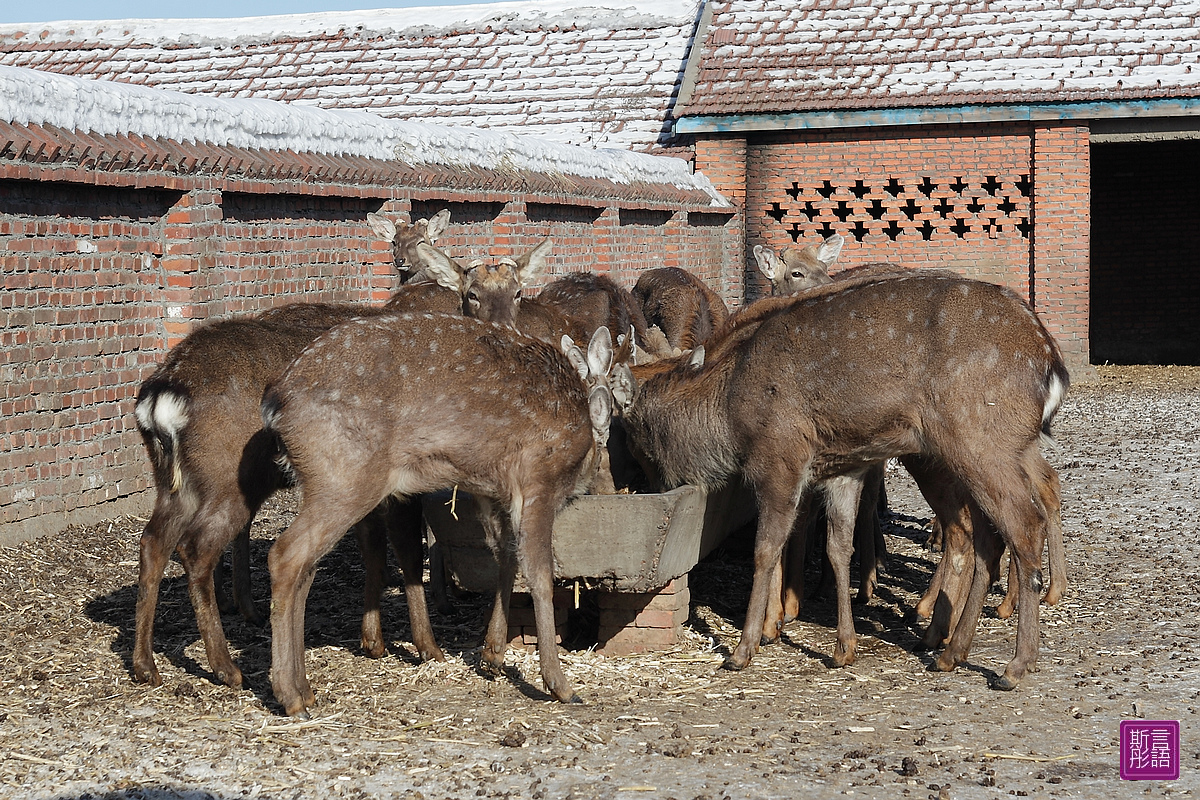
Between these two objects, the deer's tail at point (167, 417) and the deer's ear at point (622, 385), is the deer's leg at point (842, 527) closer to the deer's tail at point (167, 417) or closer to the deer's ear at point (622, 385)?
the deer's ear at point (622, 385)

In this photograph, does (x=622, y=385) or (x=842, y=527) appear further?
(x=622, y=385)

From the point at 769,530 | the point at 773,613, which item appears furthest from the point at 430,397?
the point at 773,613

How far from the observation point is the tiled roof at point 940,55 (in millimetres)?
16547

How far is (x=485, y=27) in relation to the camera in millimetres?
21453

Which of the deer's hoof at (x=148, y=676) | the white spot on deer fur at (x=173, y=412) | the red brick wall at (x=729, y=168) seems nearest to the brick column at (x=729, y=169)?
the red brick wall at (x=729, y=168)

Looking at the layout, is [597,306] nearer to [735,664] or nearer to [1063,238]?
[735,664]

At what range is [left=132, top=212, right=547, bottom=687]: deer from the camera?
5.71 metres

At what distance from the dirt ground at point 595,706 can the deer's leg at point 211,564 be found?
0.40 feet

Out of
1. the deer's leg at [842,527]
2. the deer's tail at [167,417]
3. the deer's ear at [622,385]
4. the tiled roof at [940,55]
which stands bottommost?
the deer's leg at [842,527]

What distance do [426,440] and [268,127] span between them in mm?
5399

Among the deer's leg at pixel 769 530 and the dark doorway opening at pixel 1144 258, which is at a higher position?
the deer's leg at pixel 769 530

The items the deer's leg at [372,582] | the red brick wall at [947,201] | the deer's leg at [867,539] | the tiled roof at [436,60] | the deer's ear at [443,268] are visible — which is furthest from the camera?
the tiled roof at [436,60]

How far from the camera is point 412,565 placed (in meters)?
6.12

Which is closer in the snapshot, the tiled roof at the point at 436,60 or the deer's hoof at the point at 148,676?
the deer's hoof at the point at 148,676
